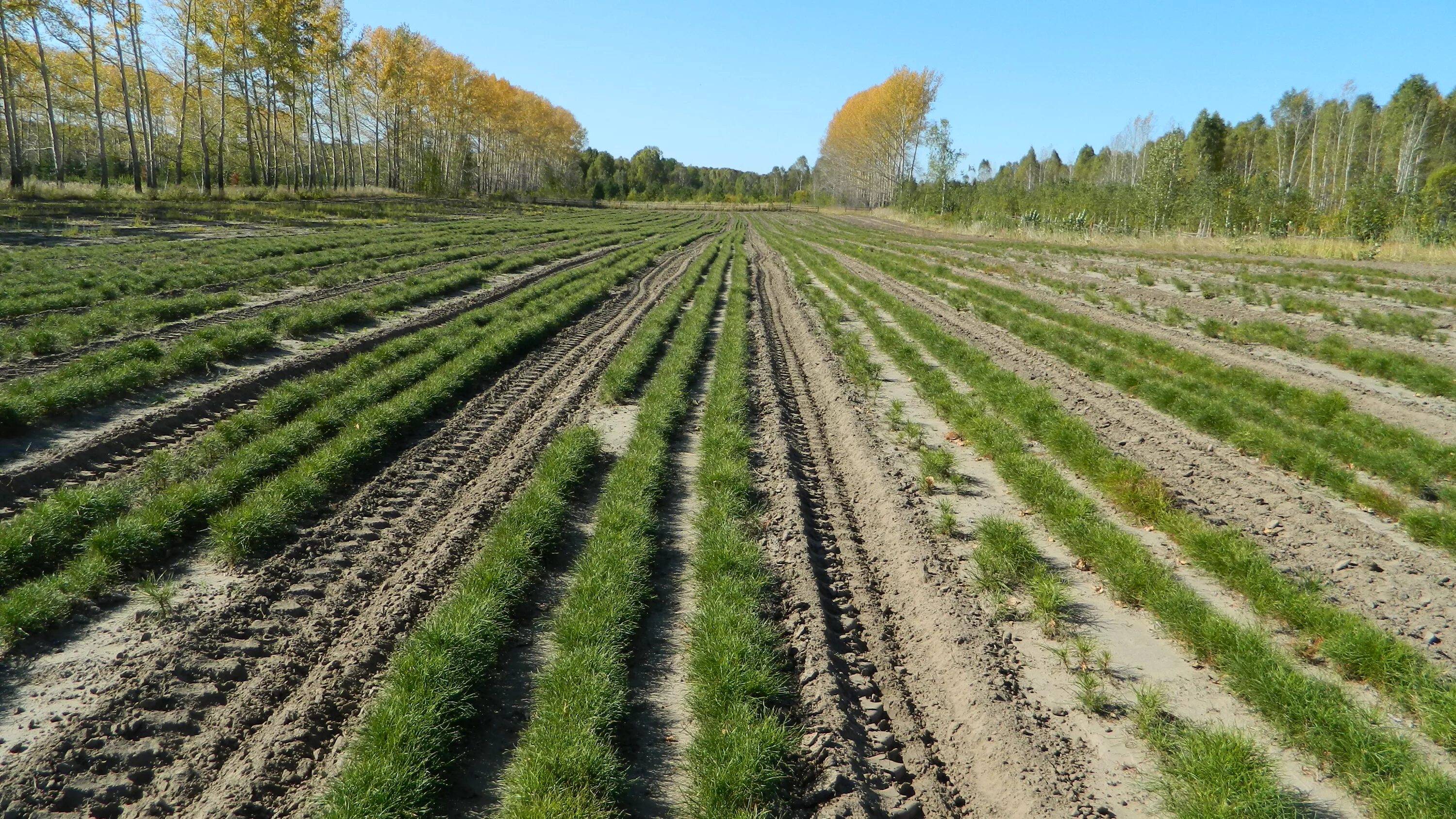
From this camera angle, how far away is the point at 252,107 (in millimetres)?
49156

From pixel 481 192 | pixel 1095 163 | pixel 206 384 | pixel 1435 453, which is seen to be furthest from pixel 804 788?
pixel 1095 163

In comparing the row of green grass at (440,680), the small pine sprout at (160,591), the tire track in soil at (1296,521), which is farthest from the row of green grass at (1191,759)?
the small pine sprout at (160,591)

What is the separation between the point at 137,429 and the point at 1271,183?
42904mm

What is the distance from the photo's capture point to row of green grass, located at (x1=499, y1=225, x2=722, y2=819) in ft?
10.9

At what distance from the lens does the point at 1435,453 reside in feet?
23.7

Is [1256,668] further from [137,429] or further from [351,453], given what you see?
[137,429]

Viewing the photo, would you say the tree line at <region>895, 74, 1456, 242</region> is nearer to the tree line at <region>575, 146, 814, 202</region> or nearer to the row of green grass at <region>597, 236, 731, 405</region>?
the row of green grass at <region>597, 236, 731, 405</region>

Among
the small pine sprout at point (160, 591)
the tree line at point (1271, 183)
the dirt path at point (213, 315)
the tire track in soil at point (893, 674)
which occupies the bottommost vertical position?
the tire track in soil at point (893, 674)

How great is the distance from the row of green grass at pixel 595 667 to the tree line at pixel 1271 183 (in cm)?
3236

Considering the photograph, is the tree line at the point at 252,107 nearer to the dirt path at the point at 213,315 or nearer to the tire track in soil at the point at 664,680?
the dirt path at the point at 213,315

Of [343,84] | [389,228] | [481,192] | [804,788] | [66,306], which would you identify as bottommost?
[804,788]

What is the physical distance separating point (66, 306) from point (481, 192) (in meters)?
70.0

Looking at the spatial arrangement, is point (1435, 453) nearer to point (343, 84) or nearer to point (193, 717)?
point (193, 717)

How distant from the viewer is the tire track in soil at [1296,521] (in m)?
4.96
